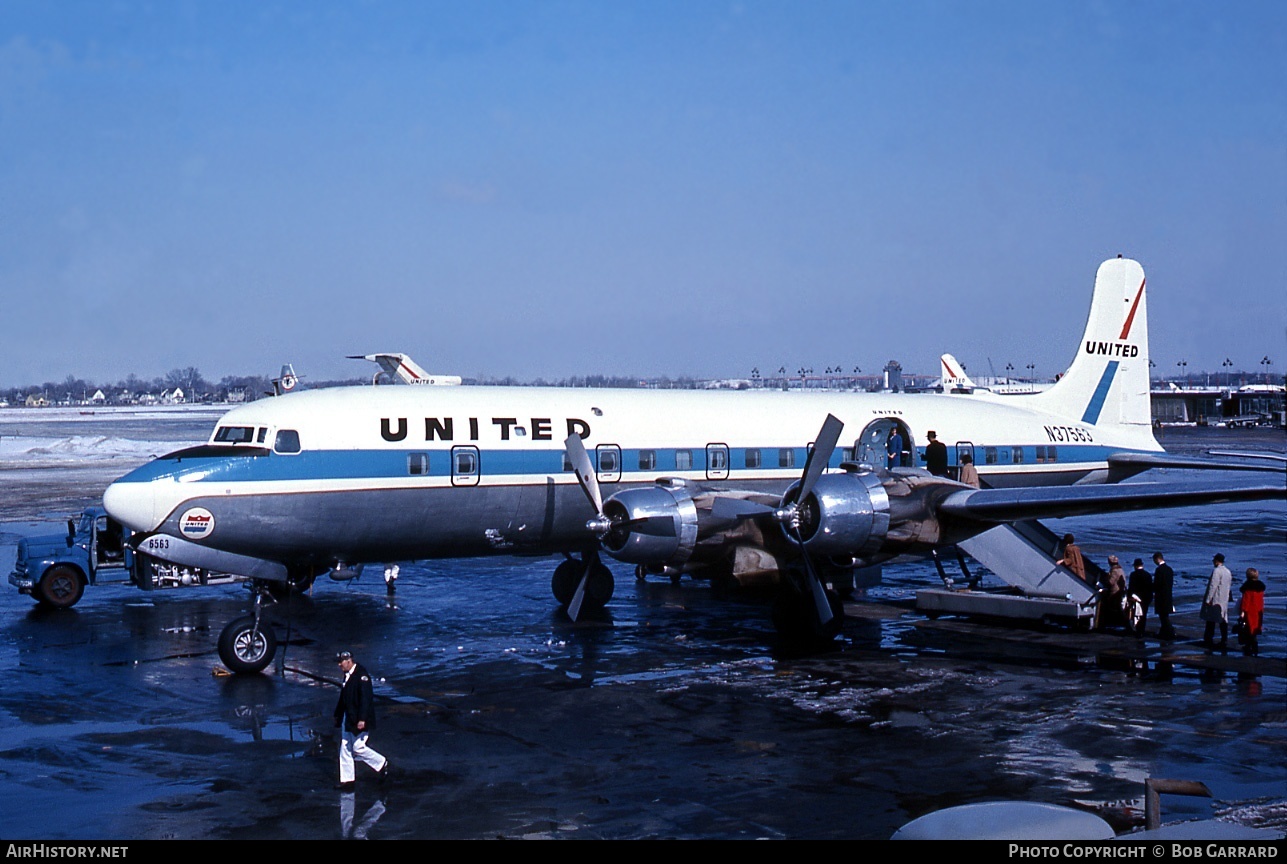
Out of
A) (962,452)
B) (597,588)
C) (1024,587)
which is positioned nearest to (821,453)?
(1024,587)

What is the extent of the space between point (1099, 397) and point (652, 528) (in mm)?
16181

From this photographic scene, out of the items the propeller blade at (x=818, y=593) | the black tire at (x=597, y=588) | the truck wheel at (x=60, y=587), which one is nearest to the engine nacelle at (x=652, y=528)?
the propeller blade at (x=818, y=593)

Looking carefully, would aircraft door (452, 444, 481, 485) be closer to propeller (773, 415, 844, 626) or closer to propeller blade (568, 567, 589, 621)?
propeller blade (568, 567, 589, 621)

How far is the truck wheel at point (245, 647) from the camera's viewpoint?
18.2 m

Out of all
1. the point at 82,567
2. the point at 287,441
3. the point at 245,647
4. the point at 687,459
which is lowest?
the point at 245,647

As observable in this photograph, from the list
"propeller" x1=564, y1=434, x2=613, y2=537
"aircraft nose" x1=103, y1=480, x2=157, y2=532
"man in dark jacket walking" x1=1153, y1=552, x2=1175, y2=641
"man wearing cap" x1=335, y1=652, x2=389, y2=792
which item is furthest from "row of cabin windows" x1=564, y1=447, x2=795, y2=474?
"man wearing cap" x1=335, y1=652, x2=389, y2=792

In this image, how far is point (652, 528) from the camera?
19.6m

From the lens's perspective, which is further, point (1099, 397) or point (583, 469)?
point (1099, 397)

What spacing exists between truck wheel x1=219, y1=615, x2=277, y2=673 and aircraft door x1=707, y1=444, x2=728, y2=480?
9.20m

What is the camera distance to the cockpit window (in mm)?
19984

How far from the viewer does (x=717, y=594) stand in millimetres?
26391

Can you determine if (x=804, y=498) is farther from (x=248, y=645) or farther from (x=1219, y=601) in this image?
(x=248, y=645)

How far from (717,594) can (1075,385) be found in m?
11.2

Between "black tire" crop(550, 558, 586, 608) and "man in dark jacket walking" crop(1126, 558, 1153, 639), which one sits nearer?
"man in dark jacket walking" crop(1126, 558, 1153, 639)
